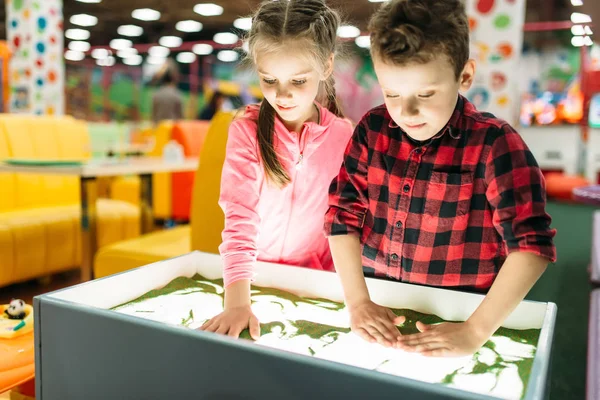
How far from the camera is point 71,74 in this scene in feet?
38.2

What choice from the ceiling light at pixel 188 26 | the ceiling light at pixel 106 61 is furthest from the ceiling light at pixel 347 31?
the ceiling light at pixel 106 61

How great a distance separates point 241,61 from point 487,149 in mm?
520

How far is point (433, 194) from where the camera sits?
0.90m

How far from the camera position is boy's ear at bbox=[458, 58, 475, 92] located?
76cm

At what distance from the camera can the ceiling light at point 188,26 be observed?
39.6 ft

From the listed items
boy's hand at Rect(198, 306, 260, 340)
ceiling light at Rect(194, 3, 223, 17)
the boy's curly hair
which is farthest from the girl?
ceiling light at Rect(194, 3, 223, 17)

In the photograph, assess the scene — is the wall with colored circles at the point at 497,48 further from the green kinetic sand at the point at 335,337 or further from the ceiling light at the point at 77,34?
the ceiling light at the point at 77,34

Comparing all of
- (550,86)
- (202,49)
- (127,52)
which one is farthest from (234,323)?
(127,52)

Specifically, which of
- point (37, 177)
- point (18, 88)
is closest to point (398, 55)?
point (37, 177)

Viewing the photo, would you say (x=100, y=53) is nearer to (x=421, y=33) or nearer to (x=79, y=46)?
(x=79, y=46)

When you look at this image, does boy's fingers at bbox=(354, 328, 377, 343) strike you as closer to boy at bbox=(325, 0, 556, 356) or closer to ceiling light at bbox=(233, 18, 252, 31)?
boy at bbox=(325, 0, 556, 356)

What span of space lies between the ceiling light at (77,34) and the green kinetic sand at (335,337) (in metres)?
14.1

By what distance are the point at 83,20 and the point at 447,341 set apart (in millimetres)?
13007

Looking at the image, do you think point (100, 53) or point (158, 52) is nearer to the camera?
point (158, 52)
